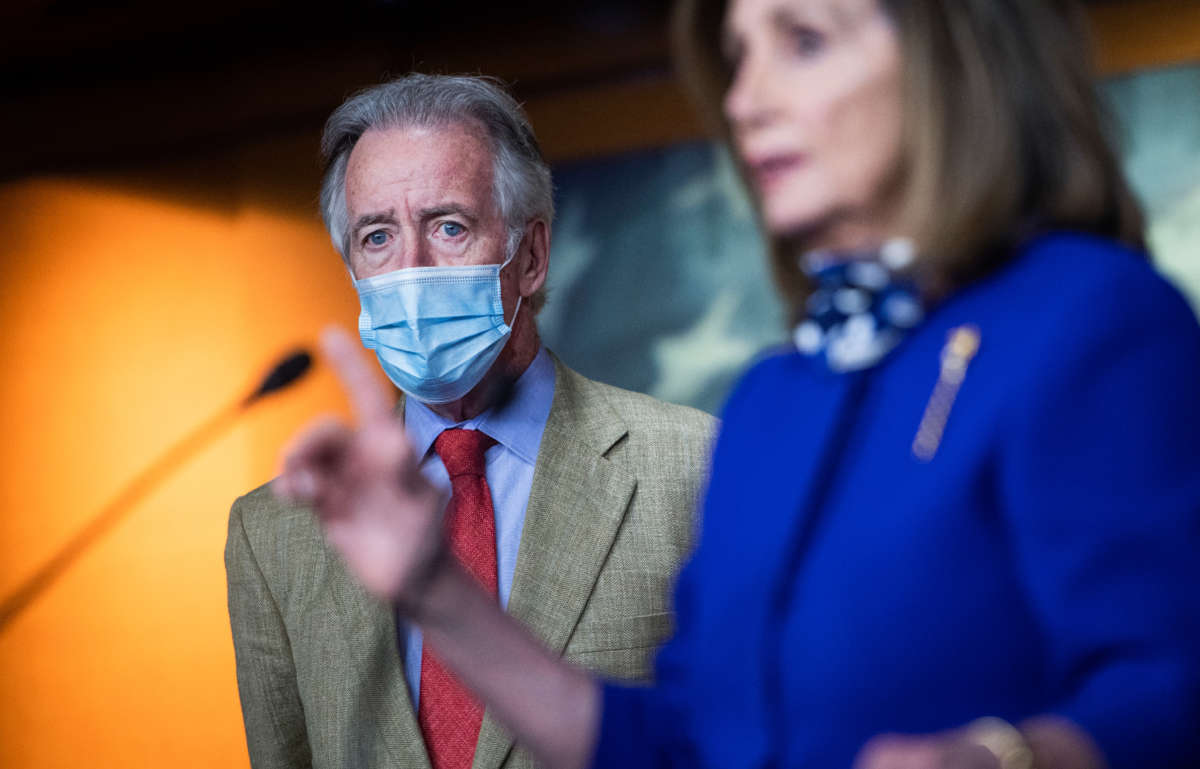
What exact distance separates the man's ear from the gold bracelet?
1.33m

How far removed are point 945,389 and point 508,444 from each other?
111 centimetres

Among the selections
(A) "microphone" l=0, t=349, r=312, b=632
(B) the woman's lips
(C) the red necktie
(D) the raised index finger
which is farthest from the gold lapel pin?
(A) "microphone" l=0, t=349, r=312, b=632

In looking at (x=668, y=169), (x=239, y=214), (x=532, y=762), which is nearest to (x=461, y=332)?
(x=532, y=762)

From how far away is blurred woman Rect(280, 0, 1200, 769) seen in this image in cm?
61

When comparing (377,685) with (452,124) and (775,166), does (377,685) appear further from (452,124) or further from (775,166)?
(775,166)

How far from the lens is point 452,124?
1854mm

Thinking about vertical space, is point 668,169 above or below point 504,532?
above

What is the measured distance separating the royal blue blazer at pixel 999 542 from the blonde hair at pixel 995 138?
27 millimetres

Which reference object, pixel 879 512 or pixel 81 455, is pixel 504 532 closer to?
pixel 879 512

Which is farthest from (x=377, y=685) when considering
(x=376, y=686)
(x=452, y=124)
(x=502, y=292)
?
(x=452, y=124)

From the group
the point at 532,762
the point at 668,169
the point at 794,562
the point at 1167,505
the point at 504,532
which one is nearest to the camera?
the point at 1167,505

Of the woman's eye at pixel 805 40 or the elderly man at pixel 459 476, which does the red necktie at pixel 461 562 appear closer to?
the elderly man at pixel 459 476

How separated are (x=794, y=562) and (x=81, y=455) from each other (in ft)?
10.5

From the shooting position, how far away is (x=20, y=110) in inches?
140
